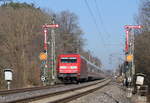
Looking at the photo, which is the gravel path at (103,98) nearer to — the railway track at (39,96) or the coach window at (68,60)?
the railway track at (39,96)

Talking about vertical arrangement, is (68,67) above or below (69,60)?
below

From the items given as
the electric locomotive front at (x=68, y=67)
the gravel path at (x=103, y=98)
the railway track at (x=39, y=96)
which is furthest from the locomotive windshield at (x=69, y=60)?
the railway track at (x=39, y=96)

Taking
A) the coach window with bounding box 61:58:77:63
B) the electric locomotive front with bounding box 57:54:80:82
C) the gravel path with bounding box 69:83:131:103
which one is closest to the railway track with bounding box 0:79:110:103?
the gravel path with bounding box 69:83:131:103

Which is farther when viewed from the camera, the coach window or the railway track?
the coach window

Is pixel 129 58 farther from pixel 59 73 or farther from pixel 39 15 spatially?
pixel 39 15

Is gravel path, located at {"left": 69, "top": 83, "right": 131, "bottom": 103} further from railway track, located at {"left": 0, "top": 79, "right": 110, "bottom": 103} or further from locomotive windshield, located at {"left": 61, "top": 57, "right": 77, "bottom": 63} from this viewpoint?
locomotive windshield, located at {"left": 61, "top": 57, "right": 77, "bottom": 63}

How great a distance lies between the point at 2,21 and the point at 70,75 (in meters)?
27.1

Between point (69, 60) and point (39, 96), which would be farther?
point (69, 60)

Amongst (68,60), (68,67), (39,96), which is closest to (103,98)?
(39,96)

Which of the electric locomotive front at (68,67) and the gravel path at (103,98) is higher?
the electric locomotive front at (68,67)

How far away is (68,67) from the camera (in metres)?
47.2

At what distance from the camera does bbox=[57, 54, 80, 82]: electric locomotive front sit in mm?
47125

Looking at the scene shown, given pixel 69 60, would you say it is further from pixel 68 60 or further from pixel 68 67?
pixel 68 67

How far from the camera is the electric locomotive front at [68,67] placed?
155 feet
